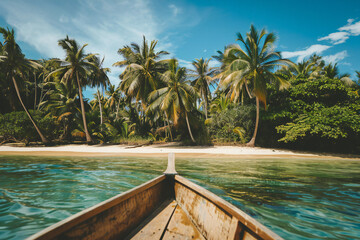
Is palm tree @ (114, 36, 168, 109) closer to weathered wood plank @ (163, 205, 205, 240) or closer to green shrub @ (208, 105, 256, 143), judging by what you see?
green shrub @ (208, 105, 256, 143)

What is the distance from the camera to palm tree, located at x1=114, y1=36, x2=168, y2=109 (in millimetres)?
17141

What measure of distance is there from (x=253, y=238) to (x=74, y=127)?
2302cm

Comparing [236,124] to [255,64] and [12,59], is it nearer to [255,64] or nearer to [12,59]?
[255,64]

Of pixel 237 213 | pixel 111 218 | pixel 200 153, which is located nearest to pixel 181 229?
pixel 111 218

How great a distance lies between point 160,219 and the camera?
239 centimetres

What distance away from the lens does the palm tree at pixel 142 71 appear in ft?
56.2

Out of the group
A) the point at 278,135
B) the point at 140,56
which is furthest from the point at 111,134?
the point at 278,135

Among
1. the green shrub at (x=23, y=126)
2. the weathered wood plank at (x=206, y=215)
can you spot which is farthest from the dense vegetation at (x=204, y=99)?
the weathered wood plank at (x=206, y=215)

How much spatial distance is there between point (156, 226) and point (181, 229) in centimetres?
32

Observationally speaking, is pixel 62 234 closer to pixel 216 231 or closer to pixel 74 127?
pixel 216 231

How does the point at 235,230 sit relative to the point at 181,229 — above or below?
above

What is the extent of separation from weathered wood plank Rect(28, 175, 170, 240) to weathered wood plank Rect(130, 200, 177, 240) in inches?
5.6

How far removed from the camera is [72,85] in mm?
19391

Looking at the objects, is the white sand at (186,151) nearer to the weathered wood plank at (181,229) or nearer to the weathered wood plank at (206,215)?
the weathered wood plank at (206,215)
